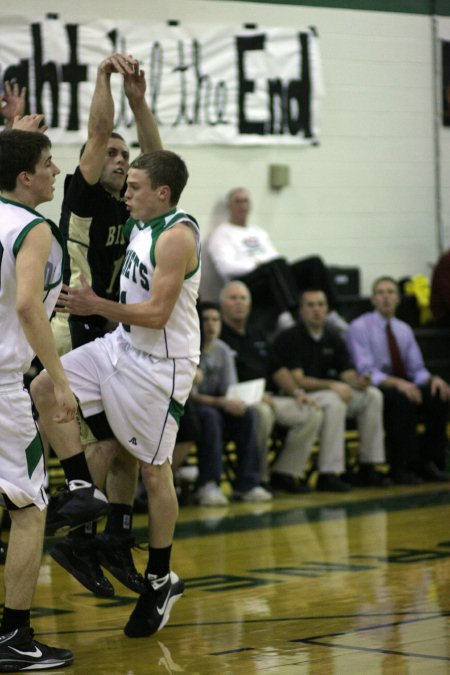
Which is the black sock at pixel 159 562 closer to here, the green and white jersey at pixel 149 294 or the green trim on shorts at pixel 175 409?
the green trim on shorts at pixel 175 409

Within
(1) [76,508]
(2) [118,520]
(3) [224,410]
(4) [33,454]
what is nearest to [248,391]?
(3) [224,410]

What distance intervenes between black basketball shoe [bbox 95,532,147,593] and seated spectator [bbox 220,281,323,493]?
444cm

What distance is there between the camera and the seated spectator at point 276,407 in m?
9.70

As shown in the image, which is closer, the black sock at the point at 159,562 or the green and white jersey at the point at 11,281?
the green and white jersey at the point at 11,281

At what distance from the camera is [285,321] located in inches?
425

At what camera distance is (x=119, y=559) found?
16.9ft

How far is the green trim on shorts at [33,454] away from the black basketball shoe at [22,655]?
1.79 ft

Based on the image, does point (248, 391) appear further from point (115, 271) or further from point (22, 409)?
point (22, 409)

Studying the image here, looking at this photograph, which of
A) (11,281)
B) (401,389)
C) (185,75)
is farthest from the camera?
(185,75)

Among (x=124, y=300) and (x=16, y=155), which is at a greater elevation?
(x=16, y=155)

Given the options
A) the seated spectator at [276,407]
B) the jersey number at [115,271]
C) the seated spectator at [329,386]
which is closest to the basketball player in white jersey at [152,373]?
the jersey number at [115,271]

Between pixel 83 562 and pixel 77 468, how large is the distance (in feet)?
1.25

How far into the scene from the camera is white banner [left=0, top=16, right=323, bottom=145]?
10.7 metres

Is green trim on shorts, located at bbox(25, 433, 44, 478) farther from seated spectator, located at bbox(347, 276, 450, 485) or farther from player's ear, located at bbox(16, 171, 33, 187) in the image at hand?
seated spectator, located at bbox(347, 276, 450, 485)
